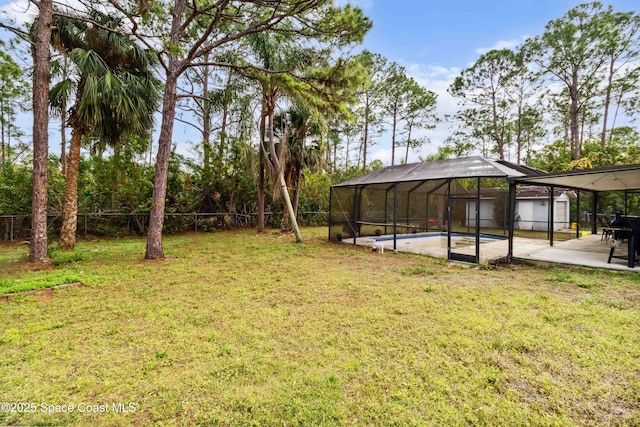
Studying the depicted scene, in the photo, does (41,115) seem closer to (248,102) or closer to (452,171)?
(248,102)

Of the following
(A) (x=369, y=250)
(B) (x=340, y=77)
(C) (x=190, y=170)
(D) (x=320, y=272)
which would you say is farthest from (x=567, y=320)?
(C) (x=190, y=170)

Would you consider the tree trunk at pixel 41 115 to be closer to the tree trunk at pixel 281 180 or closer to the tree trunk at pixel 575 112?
the tree trunk at pixel 281 180

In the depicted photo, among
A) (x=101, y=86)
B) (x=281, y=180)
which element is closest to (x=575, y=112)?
(x=281, y=180)

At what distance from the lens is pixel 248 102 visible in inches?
367

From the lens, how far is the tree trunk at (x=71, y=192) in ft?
21.6

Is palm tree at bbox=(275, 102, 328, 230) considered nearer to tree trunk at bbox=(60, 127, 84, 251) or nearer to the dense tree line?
the dense tree line

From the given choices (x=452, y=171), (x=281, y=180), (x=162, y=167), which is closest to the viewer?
(x=162, y=167)

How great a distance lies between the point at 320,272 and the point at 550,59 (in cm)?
1832

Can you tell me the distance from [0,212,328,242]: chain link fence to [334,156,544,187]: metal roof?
595 cm

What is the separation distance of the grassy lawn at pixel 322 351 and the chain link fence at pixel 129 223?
17.3 feet

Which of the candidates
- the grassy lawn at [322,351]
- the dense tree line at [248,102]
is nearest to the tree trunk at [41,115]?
the dense tree line at [248,102]

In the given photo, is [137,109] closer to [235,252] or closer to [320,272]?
[235,252]

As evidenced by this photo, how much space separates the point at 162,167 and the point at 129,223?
558cm

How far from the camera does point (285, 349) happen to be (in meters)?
2.54
